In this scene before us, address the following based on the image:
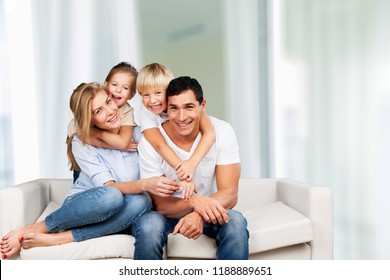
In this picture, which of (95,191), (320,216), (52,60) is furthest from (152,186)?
(52,60)

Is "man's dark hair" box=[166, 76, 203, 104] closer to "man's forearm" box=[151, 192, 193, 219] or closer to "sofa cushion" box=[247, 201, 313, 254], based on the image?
A: "man's forearm" box=[151, 192, 193, 219]

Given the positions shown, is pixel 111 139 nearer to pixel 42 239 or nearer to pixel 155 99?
pixel 155 99

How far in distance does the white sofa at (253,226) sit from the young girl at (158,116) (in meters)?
0.26

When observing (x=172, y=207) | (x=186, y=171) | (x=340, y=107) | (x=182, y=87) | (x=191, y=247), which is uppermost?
(x=182, y=87)

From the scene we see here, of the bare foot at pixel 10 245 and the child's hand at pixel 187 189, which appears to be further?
the bare foot at pixel 10 245

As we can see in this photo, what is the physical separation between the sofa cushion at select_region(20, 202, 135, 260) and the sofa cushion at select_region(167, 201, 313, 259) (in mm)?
138

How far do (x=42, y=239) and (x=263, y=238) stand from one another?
67 centimetres

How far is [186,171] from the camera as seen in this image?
1543 mm

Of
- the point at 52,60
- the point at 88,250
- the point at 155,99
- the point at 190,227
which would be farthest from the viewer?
the point at 52,60

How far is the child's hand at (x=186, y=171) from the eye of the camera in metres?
1.54

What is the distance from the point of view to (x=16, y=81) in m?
2.59

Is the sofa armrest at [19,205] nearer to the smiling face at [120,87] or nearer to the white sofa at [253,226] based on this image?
the white sofa at [253,226]

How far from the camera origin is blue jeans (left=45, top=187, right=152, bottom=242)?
158 cm

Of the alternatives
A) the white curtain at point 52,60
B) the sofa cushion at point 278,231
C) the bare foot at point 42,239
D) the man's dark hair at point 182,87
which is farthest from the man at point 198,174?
the white curtain at point 52,60
